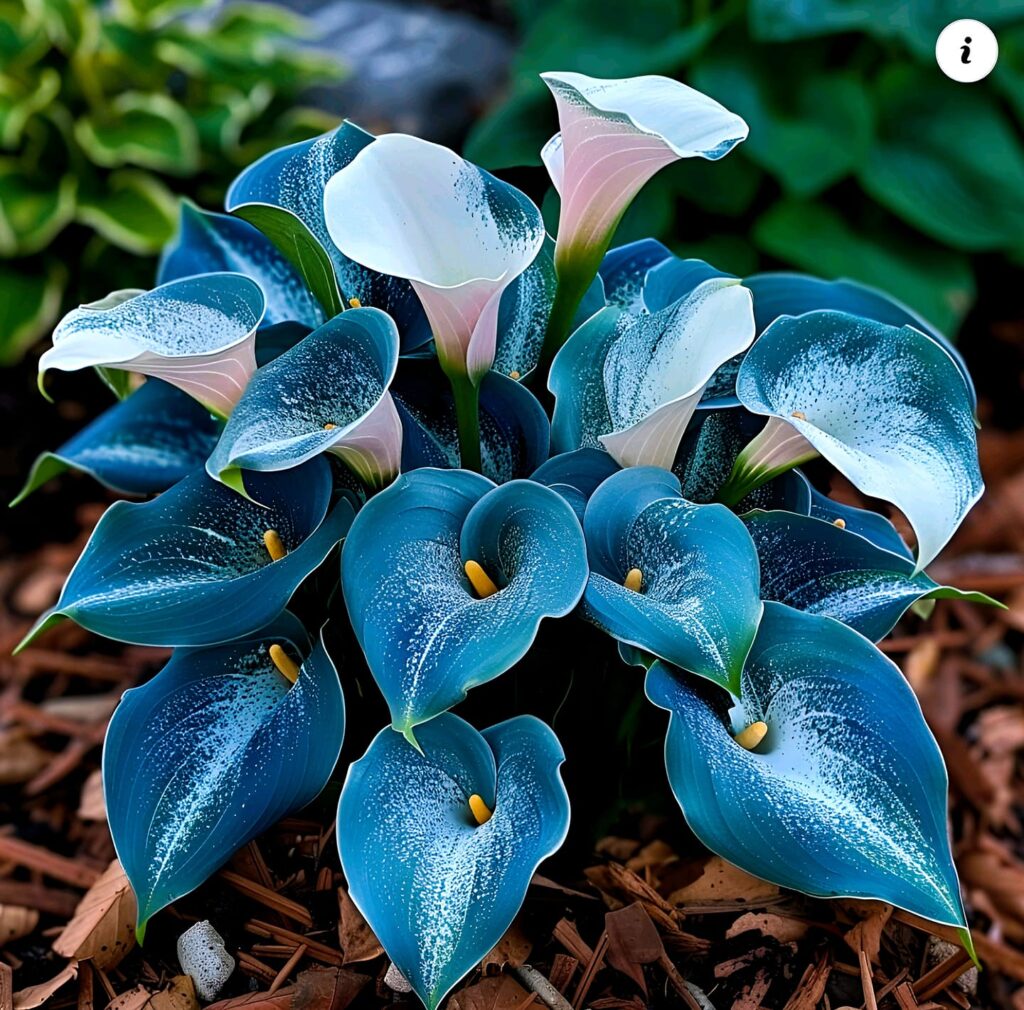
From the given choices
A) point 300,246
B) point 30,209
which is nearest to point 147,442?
point 300,246

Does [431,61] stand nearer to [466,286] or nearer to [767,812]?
[466,286]

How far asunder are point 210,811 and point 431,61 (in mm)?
1934

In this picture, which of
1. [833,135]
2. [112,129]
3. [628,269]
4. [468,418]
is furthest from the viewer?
[112,129]

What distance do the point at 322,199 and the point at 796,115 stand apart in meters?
1.39

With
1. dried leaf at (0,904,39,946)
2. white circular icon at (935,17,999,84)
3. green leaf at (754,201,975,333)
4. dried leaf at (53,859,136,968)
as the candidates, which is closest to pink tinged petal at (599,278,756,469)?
dried leaf at (53,859,136,968)

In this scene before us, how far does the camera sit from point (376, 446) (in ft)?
2.43

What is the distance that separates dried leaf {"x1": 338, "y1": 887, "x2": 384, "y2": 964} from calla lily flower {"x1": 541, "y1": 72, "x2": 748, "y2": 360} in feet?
Answer: 1.49

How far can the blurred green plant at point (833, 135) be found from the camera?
190cm

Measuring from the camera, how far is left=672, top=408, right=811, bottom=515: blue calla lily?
0.86 metres

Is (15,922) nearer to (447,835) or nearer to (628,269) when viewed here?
(447,835)

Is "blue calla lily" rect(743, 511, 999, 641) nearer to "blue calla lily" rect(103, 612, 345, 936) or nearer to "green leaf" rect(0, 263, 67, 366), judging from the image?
"blue calla lily" rect(103, 612, 345, 936)

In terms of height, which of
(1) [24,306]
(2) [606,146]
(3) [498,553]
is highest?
(2) [606,146]

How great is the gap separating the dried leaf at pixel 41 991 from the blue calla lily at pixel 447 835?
0.33 m

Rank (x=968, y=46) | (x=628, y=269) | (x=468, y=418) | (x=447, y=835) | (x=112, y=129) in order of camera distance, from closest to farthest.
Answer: (x=447, y=835)
(x=468, y=418)
(x=628, y=269)
(x=968, y=46)
(x=112, y=129)
